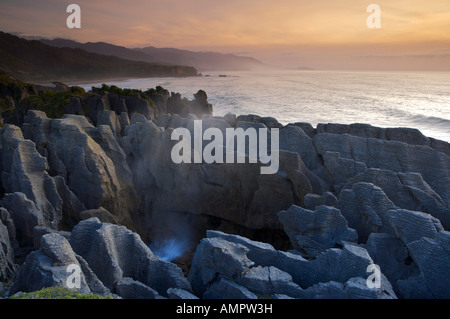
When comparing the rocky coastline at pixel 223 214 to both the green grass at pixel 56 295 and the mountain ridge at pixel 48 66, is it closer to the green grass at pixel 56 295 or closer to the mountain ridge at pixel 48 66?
the green grass at pixel 56 295

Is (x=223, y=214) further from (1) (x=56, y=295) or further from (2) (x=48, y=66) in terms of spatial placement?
(2) (x=48, y=66)

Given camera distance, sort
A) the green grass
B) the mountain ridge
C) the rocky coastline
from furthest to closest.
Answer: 1. the mountain ridge
2. the rocky coastline
3. the green grass

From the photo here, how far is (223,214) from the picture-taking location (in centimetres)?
1889

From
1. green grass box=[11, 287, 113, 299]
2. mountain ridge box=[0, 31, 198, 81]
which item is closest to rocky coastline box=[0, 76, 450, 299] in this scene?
green grass box=[11, 287, 113, 299]

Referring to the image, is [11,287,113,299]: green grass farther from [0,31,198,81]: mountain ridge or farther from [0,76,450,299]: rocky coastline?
[0,31,198,81]: mountain ridge

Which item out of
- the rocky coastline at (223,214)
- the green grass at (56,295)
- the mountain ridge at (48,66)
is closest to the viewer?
the green grass at (56,295)

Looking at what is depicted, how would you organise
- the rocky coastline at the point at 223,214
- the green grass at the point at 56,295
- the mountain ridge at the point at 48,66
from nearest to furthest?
the green grass at the point at 56,295, the rocky coastline at the point at 223,214, the mountain ridge at the point at 48,66

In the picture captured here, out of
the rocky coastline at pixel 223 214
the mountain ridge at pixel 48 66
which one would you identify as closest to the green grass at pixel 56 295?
the rocky coastline at pixel 223 214

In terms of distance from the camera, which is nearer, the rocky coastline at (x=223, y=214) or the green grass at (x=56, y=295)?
the green grass at (x=56, y=295)

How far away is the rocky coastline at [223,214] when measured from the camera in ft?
31.0

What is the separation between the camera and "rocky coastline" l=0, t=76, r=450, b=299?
31.0ft

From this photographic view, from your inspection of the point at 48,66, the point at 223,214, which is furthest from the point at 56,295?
the point at 48,66

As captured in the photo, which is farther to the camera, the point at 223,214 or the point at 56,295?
the point at 223,214
